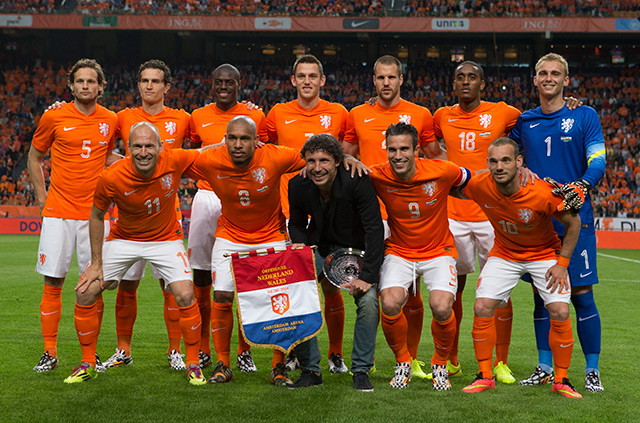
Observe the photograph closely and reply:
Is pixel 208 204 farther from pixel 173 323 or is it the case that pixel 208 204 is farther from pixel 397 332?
pixel 397 332

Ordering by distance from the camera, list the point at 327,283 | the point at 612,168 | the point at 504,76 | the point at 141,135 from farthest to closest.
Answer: the point at 504,76 < the point at 612,168 < the point at 327,283 < the point at 141,135

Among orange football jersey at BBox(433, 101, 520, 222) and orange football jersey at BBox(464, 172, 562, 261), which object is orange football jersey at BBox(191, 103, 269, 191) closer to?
orange football jersey at BBox(433, 101, 520, 222)

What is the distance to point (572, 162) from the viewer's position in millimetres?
5391

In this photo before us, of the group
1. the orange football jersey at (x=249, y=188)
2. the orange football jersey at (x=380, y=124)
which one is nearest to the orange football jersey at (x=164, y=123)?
the orange football jersey at (x=249, y=188)

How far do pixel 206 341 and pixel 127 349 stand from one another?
709 mm

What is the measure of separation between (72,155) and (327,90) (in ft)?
97.0

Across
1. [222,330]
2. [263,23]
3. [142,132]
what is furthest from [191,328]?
[263,23]

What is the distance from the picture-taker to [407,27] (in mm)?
31812

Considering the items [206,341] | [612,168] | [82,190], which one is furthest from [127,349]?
[612,168]

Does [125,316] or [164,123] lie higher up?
[164,123]

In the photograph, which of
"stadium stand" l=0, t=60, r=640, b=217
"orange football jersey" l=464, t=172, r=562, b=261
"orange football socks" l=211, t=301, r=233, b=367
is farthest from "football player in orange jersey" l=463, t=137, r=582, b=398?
"stadium stand" l=0, t=60, r=640, b=217

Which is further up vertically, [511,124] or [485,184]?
[511,124]

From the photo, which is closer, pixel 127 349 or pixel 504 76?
pixel 127 349

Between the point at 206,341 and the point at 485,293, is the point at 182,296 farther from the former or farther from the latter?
the point at 485,293
